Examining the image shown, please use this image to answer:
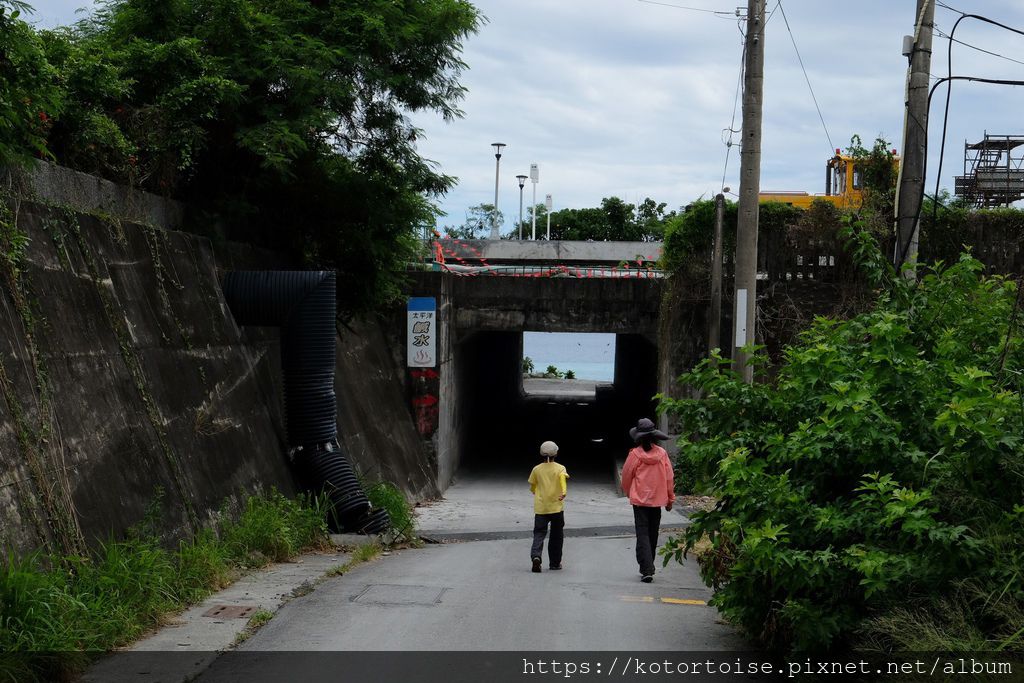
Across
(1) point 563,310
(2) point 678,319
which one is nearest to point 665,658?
(2) point 678,319

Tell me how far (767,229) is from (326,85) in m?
10.8

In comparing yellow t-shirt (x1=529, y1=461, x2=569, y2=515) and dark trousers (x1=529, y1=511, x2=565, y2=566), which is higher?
yellow t-shirt (x1=529, y1=461, x2=569, y2=515)

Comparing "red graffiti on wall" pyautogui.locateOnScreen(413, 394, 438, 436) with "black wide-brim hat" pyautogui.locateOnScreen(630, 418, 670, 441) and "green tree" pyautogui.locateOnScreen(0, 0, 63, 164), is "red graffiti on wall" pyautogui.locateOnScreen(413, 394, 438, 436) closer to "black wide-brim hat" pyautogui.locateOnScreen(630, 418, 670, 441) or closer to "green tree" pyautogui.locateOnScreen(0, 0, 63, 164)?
"black wide-brim hat" pyautogui.locateOnScreen(630, 418, 670, 441)

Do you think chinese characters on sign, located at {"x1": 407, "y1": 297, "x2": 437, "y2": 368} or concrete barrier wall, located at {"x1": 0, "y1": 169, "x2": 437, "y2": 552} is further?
chinese characters on sign, located at {"x1": 407, "y1": 297, "x2": 437, "y2": 368}

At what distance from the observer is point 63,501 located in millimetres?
8062

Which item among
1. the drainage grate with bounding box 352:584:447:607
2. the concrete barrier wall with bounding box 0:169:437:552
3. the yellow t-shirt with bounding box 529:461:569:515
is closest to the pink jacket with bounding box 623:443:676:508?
the yellow t-shirt with bounding box 529:461:569:515

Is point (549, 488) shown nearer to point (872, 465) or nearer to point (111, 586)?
point (111, 586)

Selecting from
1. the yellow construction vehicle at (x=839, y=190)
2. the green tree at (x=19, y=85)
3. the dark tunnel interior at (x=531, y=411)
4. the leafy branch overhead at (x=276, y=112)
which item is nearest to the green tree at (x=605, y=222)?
the dark tunnel interior at (x=531, y=411)

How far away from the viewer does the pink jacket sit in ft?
36.6

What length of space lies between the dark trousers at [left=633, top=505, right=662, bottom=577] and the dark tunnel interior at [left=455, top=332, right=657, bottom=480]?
15.1 m

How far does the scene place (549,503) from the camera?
11664mm

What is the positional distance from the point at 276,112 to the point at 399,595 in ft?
26.3

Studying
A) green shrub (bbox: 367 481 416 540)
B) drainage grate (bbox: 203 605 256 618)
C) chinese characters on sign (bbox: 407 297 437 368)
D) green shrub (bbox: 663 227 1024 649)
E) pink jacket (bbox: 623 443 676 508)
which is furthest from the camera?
chinese characters on sign (bbox: 407 297 437 368)

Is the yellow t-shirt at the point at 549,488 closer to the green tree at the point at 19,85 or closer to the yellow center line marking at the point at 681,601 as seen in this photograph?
the yellow center line marking at the point at 681,601
